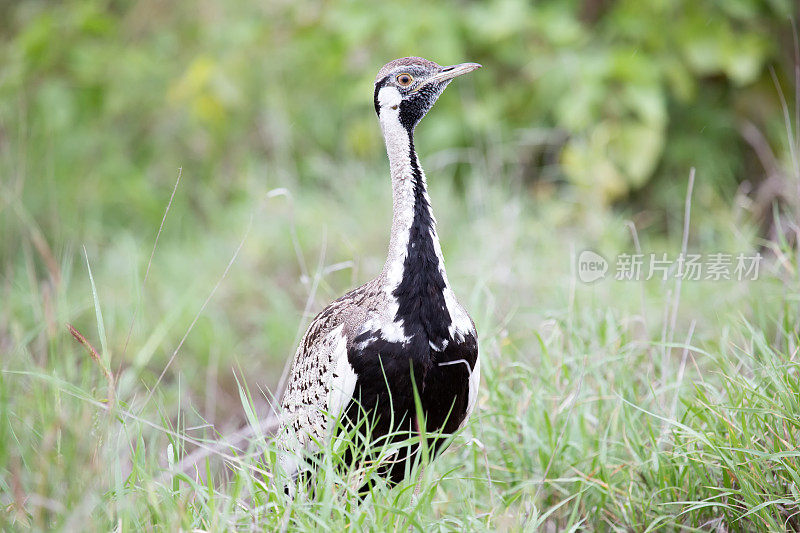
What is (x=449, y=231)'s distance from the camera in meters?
4.88

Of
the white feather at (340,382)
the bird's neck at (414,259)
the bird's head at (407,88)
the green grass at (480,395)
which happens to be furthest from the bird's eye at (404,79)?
the white feather at (340,382)

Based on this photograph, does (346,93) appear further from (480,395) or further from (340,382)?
(340,382)

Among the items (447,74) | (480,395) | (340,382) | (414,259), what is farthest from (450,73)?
(480,395)

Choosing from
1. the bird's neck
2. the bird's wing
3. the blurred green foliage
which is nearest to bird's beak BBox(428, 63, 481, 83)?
the bird's neck

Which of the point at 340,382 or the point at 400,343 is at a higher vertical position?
the point at 400,343

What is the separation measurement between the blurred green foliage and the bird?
2409 mm

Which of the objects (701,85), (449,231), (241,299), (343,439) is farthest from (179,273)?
(701,85)

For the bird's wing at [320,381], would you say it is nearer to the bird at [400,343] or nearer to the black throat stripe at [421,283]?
the bird at [400,343]

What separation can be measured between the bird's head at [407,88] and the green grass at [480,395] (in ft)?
1.99

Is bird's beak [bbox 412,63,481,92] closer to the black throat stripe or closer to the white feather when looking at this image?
the black throat stripe

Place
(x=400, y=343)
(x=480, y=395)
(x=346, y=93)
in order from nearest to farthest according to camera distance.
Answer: (x=400, y=343) → (x=480, y=395) → (x=346, y=93)

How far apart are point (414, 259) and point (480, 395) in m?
0.88

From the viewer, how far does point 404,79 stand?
249 cm

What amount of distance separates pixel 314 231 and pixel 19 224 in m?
1.87
